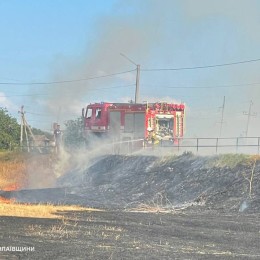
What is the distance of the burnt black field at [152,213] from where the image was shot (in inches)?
358

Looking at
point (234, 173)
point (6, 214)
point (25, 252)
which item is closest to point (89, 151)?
point (234, 173)

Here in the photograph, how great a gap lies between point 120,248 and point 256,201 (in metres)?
9.90

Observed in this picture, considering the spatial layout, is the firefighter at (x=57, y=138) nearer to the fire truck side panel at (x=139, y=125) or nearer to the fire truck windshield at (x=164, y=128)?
the fire truck side panel at (x=139, y=125)

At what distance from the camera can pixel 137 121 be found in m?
32.7

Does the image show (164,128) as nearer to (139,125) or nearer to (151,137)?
(151,137)

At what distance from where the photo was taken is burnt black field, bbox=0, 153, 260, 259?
9102 mm

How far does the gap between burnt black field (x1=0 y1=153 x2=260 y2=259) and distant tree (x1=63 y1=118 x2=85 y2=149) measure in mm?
2949

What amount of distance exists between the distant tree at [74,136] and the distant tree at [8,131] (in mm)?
25858

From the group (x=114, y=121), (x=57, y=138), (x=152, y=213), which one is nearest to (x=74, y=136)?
(x=57, y=138)

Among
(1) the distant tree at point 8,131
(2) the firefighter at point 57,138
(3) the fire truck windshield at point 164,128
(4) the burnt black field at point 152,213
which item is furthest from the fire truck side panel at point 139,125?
(1) the distant tree at point 8,131

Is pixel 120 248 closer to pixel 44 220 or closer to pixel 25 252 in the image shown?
pixel 25 252

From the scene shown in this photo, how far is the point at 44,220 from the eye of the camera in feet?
41.1

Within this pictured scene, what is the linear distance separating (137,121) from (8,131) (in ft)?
120

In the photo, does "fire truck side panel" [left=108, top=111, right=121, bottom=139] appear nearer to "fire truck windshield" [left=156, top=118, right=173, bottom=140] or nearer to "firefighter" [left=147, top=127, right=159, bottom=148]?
"firefighter" [left=147, top=127, right=159, bottom=148]
